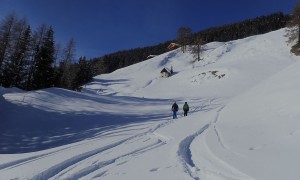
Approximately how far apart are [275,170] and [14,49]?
43.4 metres

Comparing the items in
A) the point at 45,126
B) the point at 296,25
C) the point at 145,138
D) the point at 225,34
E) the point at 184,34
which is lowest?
the point at 45,126

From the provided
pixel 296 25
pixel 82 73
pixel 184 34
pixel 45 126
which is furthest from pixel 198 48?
pixel 45 126

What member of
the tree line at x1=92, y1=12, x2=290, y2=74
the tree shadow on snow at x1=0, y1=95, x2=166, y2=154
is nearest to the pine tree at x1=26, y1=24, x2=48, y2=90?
the tree shadow on snow at x1=0, y1=95, x2=166, y2=154

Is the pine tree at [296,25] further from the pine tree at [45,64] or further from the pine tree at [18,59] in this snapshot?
the pine tree at [18,59]

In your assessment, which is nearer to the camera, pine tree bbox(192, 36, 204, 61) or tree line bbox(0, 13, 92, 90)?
tree line bbox(0, 13, 92, 90)

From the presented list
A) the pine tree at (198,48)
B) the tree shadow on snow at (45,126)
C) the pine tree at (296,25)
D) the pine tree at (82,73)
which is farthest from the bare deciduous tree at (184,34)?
the tree shadow on snow at (45,126)

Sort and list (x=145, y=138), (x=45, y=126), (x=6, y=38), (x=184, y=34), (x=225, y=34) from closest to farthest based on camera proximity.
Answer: (x=145, y=138) < (x=45, y=126) < (x=6, y=38) < (x=184, y=34) < (x=225, y=34)

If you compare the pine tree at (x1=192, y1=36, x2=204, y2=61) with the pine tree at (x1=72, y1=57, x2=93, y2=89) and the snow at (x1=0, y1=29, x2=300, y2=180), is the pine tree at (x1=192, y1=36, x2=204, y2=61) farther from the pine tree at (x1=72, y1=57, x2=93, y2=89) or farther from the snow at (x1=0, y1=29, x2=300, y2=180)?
the snow at (x1=0, y1=29, x2=300, y2=180)

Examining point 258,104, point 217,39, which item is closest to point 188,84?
point 258,104

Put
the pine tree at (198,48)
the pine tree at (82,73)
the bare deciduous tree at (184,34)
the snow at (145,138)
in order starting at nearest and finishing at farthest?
the snow at (145,138), the pine tree at (82,73), the pine tree at (198,48), the bare deciduous tree at (184,34)

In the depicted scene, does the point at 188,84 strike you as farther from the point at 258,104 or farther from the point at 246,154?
the point at 246,154

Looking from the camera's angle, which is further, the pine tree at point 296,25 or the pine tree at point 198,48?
the pine tree at point 198,48

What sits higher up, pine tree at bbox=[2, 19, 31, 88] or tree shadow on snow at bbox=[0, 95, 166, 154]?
pine tree at bbox=[2, 19, 31, 88]

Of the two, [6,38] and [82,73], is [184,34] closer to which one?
Answer: [82,73]
